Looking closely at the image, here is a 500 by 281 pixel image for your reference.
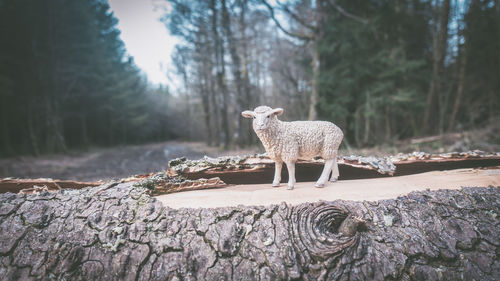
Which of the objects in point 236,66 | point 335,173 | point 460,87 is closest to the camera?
point 335,173

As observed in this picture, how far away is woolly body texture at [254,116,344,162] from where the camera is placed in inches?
70.4

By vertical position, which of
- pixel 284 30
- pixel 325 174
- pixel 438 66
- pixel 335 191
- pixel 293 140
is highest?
pixel 284 30

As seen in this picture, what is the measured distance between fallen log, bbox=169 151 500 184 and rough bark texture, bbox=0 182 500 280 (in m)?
0.49

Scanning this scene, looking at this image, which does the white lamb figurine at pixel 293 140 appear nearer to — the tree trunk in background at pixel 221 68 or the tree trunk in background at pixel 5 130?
the tree trunk in background at pixel 221 68

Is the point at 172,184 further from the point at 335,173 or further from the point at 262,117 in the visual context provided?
the point at 335,173

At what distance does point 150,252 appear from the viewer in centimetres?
117

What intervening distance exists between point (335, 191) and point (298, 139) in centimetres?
53

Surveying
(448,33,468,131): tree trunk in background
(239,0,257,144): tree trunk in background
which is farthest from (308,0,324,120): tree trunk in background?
(448,33,468,131): tree trunk in background

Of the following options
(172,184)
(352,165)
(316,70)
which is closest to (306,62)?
(316,70)

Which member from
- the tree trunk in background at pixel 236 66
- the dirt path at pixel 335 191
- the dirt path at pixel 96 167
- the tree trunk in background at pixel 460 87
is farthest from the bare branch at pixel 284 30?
the dirt path at pixel 335 191

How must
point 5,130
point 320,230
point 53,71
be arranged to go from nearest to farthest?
1. point 320,230
2. point 5,130
3. point 53,71

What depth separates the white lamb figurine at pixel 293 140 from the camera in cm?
177

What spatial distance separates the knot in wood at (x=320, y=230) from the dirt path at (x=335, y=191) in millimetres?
198

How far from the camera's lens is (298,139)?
184 centimetres
